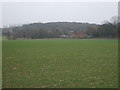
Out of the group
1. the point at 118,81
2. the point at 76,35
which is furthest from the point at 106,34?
the point at 118,81

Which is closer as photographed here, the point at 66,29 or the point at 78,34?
the point at 78,34

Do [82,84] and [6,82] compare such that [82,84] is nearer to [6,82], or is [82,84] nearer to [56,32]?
[6,82]

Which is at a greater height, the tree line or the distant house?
the tree line

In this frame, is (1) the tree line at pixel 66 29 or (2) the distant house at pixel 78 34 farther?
(2) the distant house at pixel 78 34

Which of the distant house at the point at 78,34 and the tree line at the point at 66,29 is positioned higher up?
the tree line at the point at 66,29

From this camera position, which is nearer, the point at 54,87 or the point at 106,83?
the point at 54,87

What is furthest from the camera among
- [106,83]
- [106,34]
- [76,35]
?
[76,35]

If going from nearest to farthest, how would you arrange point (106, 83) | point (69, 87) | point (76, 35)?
point (69, 87) < point (106, 83) < point (76, 35)

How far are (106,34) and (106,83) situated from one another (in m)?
85.3

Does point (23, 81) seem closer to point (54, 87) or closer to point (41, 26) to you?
point (54, 87)

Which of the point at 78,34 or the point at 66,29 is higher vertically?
the point at 66,29

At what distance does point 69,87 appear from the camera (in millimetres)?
6457

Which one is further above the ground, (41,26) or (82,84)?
(41,26)

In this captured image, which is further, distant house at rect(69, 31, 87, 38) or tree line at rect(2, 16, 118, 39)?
distant house at rect(69, 31, 87, 38)
